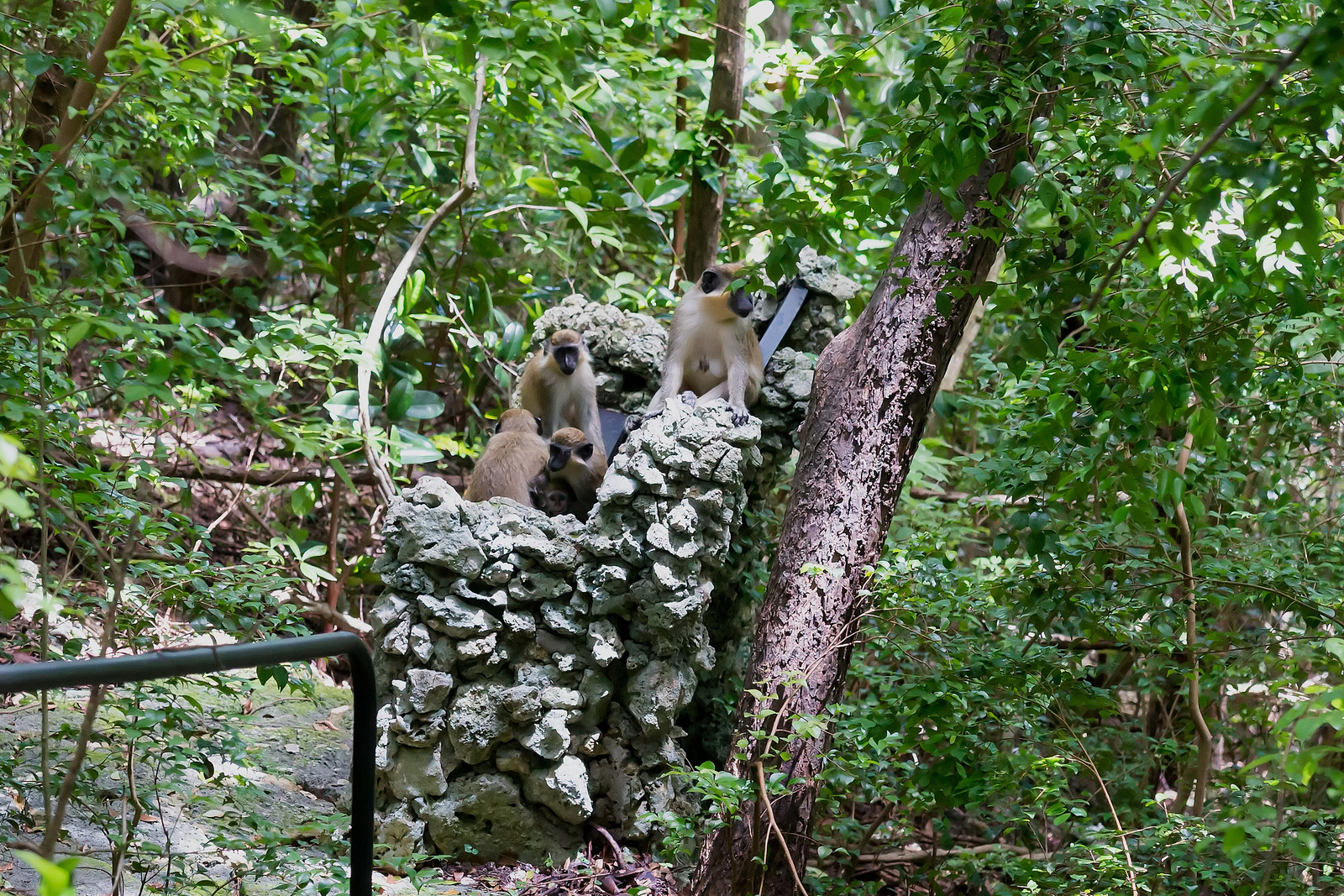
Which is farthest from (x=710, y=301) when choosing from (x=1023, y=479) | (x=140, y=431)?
(x=140, y=431)

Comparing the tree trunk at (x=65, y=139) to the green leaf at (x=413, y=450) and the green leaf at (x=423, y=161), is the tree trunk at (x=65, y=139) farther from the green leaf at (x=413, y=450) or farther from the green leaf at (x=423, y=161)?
A: the green leaf at (x=423, y=161)

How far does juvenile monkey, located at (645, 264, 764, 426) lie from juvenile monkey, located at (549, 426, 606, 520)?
380 millimetres

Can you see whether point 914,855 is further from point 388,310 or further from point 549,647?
point 388,310

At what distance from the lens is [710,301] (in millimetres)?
5625

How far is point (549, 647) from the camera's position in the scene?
4.71 meters

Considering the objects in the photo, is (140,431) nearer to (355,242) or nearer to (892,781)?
(355,242)

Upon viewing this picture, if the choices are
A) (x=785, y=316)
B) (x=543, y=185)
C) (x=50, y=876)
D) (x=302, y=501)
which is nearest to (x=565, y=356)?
(x=785, y=316)

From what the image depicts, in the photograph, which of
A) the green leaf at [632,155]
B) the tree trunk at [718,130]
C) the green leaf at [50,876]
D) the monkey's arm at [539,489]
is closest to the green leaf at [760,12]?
the tree trunk at [718,130]

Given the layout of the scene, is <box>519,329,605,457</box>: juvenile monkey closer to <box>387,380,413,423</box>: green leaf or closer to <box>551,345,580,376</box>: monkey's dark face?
<box>551,345,580,376</box>: monkey's dark face

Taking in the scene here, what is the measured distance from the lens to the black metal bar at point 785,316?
5652mm

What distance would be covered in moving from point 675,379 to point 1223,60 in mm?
3216

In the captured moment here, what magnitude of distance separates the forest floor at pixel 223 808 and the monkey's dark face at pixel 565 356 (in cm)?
207

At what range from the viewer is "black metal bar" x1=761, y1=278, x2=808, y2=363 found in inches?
223

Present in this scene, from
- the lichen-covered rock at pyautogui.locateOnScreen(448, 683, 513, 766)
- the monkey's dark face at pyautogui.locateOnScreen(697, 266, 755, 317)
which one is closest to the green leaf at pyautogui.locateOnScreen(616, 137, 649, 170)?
the monkey's dark face at pyautogui.locateOnScreen(697, 266, 755, 317)
